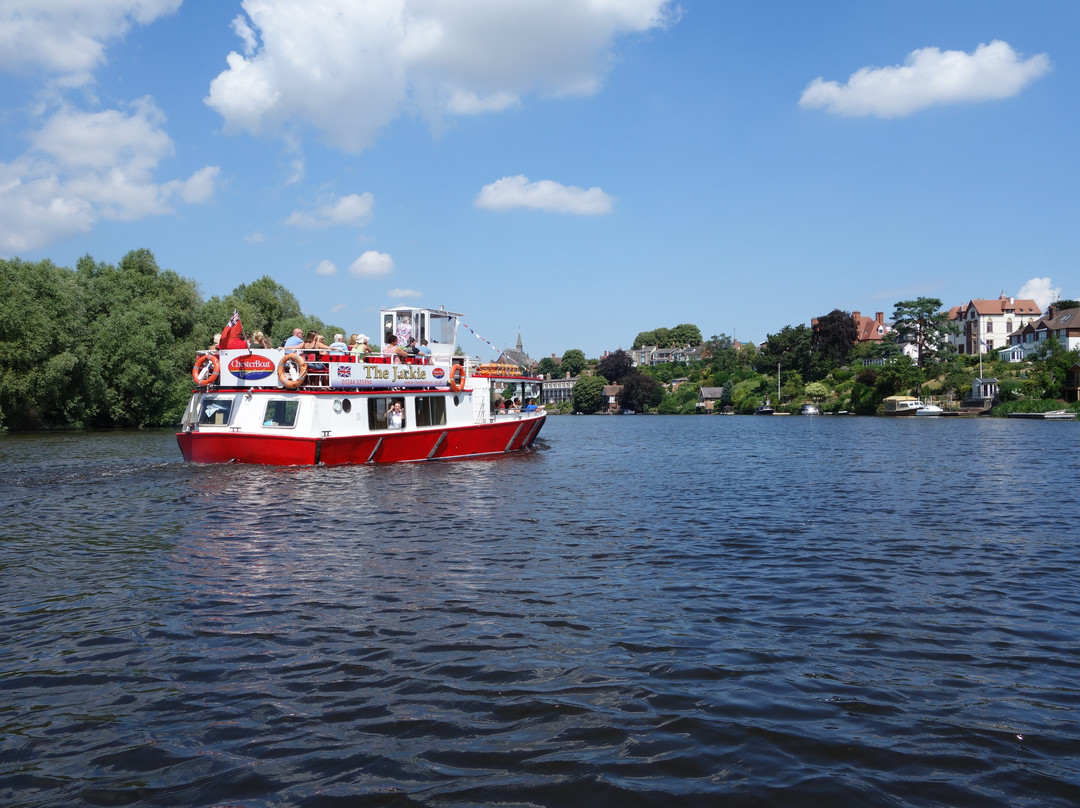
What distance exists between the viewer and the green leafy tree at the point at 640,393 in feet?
549

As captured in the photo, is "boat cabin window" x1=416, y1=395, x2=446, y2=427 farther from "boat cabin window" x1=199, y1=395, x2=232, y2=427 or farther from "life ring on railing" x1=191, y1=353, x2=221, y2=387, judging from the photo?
"life ring on railing" x1=191, y1=353, x2=221, y2=387

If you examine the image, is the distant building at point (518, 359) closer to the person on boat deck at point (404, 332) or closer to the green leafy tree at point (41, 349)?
the person on boat deck at point (404, 332)

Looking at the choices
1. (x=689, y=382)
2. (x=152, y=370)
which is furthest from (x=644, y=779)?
(x=689, y=382)

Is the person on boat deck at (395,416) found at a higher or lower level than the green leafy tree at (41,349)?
lower

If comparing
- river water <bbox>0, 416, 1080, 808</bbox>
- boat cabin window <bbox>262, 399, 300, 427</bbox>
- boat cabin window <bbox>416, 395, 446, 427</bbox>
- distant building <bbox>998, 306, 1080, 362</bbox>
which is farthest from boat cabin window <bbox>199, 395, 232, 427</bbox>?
distant building <bbox>998, 306, 1080, 362</bbox>

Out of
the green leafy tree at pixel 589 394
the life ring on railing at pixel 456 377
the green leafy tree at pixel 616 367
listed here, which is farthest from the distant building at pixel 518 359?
the green leafy tree at pixel 616 367

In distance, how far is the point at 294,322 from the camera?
237 ft

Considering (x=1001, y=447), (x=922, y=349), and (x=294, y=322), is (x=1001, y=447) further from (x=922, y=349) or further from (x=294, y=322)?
(x=922, y=349)

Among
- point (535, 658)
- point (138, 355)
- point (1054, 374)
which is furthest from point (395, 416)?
point (1054, 374)

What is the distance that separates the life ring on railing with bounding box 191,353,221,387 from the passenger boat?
32 millimetres

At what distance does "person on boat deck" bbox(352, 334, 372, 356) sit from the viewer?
28.8 meters

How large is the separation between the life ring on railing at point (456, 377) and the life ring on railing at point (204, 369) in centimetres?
913

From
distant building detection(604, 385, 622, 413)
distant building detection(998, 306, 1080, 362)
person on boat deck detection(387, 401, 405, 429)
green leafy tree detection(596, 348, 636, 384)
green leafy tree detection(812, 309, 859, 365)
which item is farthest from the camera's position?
green leafy tree detection(596, 348, 636, 384)

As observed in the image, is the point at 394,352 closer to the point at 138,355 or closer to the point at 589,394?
the point at 138,355
